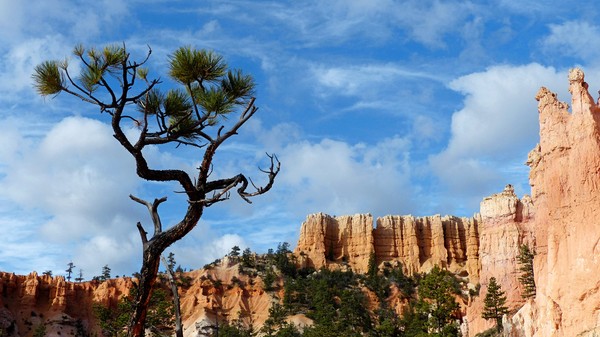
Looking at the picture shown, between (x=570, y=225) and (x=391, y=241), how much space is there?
58383 mm

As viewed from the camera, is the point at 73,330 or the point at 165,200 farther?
the point at 73,330

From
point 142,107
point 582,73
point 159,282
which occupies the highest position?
point 582,73

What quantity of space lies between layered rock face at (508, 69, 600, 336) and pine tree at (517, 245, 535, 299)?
1234 centimetres

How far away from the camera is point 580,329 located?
3238 centimetres

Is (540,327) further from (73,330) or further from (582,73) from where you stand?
(73,330)

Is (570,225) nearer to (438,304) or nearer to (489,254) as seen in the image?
(438,304)

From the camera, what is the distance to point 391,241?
92.6 meters

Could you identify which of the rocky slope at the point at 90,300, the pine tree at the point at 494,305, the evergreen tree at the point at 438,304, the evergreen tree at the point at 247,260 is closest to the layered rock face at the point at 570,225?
the evergreen tree at the point at 438,304

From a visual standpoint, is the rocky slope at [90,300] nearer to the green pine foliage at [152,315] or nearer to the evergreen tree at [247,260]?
the evergreen tree at [247,260]

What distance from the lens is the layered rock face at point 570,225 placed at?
32750 mm

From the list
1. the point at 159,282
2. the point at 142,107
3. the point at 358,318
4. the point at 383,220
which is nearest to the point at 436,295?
the point at 358,318

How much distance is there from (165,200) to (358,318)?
5566 centimetres

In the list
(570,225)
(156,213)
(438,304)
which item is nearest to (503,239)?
(438,304)

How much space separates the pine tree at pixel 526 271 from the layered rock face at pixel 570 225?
40.5 feet
